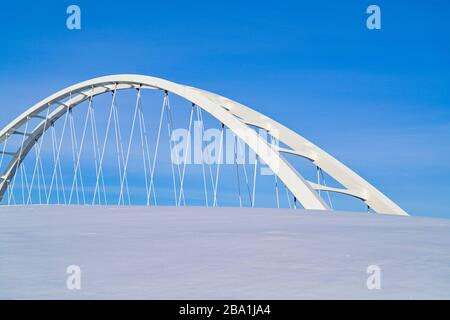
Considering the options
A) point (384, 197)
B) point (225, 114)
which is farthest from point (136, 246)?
point (384, 197)

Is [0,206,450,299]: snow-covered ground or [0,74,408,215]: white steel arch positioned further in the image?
[0,74,408,215]: white steel arch

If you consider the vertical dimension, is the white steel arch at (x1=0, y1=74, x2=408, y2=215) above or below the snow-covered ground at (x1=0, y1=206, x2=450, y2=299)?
above

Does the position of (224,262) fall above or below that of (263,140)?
below
